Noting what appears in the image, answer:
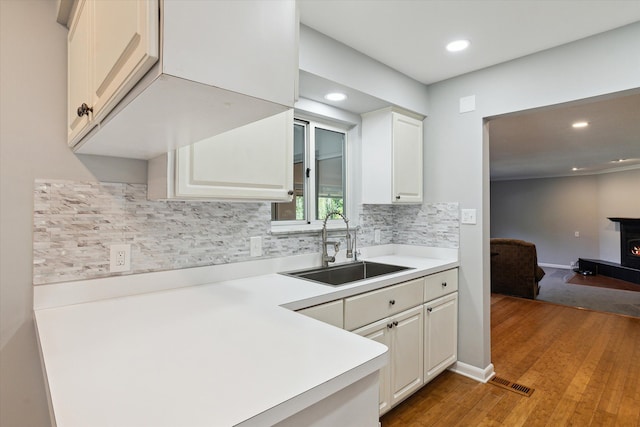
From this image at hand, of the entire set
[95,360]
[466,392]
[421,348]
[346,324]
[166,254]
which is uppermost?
[166,254]

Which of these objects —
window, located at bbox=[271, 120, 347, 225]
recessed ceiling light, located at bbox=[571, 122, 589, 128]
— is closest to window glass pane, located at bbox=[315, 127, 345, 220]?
window, located at bbox=[271, 120, 347, 225]

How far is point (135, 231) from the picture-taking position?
4.91 ft

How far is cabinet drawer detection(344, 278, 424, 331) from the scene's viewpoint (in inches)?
67.2

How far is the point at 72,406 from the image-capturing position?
62 cm

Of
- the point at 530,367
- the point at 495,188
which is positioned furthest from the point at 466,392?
the point at 495,188

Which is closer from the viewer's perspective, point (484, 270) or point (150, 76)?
point (150, 76)

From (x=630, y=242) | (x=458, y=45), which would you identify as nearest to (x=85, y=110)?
(x=458, y=45)

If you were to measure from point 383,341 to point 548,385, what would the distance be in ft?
4.96

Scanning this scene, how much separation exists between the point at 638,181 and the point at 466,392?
767 centimetres

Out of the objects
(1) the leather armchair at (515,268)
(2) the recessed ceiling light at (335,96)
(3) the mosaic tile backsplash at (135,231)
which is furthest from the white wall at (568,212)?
(3) the mosaic tile backsplash at (135,231)

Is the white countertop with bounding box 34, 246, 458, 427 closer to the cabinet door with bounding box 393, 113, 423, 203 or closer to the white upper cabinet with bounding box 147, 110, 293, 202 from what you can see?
the white upper cabinet with bounding box 147, 110, 293, 202

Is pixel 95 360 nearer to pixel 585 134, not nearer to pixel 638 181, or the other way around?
pixel 585 134

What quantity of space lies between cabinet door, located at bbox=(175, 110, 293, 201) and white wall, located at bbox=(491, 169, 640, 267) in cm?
874

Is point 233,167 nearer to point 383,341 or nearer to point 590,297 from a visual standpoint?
point 383,341
